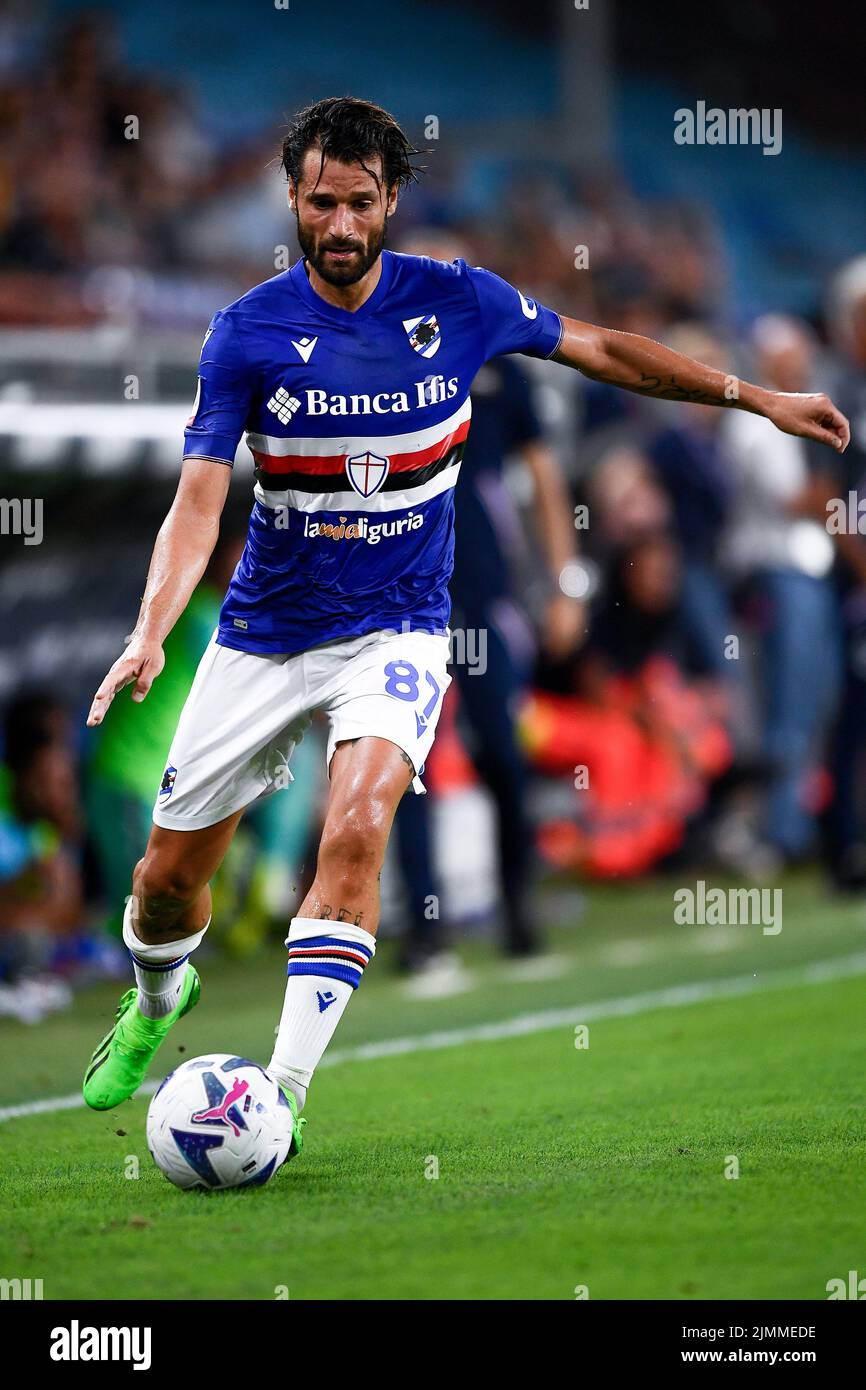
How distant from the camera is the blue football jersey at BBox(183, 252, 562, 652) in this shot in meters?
4.99

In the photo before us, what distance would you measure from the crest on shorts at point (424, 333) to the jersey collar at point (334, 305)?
9cm

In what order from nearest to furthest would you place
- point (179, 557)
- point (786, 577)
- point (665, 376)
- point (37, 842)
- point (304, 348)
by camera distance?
1. point (179, 557)
2. point (304, 348)
3. point (665, 376)
4. point (37, 842)
5. point (786, 577)

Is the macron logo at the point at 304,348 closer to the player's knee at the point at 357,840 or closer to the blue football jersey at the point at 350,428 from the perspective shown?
the blue football jersey at the point at 350,428

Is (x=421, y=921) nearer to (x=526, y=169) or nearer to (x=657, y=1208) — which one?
(x=657, y=1208)

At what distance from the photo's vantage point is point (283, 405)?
501cm

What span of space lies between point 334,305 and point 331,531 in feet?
1.86

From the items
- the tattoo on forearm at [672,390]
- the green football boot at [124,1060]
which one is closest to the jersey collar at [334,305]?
the tattoo on forearm at [672,390]

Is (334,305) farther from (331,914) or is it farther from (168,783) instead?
(331,914)

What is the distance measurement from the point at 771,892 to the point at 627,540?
2.17 meters

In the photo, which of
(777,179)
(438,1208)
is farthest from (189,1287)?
(777,179)

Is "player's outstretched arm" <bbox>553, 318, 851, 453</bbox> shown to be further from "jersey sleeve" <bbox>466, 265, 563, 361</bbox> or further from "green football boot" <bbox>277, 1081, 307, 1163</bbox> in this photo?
"green football boot" <bbox>277, 1081, 307, 1163</bbox>

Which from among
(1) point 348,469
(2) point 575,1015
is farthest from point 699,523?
(1) point 348,469

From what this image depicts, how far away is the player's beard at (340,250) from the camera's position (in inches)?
194

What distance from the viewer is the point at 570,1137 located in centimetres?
534
